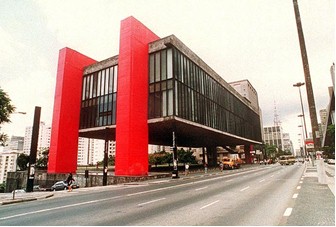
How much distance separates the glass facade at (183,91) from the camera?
1231 inches

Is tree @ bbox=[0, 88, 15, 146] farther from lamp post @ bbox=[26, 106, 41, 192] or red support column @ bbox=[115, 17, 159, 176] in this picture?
red support column @ bbox=[115, 17, 159, 176]

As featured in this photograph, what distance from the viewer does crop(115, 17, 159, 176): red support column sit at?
2875 centimetres

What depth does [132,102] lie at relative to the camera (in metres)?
29.8

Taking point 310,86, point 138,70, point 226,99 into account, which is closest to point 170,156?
point 226,99

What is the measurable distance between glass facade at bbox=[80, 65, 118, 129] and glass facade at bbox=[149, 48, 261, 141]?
22.9ft

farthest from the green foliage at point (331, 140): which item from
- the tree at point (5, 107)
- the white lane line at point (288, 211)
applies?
the tree at point (5, 107)

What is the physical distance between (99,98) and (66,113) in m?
6.16

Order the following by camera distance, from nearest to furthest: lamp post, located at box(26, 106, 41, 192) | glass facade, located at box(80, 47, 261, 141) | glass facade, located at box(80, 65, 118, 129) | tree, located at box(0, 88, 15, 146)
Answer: lamp post, located at box(26, 106, 41, 192) < tree, located at box(0, 88, 15, 146) < glass facade, located at box(80, 47, 261, 141) < glass facade, located at box(80, 65, 118, 129)

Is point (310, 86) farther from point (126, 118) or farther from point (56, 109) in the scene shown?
point (56, 109)

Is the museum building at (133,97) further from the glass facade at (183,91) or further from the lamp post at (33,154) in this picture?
the lamp post at (33,154)

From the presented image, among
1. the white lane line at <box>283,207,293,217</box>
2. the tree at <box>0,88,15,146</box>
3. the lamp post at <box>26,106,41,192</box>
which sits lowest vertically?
the white lane line at <box>283,207,293,217</box>

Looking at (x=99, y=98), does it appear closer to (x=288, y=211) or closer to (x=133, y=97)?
(x=133, y=97)

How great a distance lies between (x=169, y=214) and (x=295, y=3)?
15052 millimetres

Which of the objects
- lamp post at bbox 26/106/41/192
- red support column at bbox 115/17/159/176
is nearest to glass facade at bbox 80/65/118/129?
red support column at bbox 115/17/159/176
